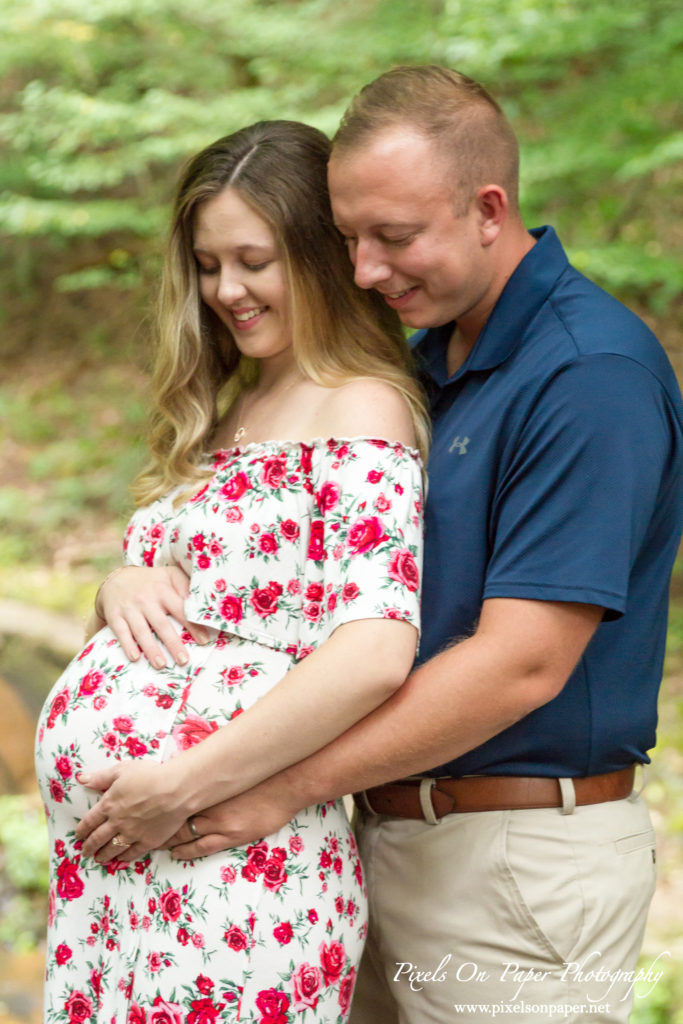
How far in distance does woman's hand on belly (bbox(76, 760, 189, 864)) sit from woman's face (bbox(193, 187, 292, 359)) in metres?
0.82

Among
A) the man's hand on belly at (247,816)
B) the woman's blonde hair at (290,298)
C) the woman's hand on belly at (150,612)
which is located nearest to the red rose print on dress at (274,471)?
the woman's blonde hair at (290,298)

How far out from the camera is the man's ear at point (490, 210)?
1750 millimetres

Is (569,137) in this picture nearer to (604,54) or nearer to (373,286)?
(604,54)

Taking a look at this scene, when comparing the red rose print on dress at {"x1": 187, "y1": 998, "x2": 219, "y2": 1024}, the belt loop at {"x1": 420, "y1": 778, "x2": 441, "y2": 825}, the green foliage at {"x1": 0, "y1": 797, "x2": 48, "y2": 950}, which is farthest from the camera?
the green foliage at {"x1": 0, "y1": 797, "x2": 48, "y2": 950}

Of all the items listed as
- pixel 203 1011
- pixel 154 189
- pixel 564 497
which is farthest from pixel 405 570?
pixel 154 189

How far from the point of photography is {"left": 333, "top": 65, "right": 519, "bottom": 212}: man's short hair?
170cm

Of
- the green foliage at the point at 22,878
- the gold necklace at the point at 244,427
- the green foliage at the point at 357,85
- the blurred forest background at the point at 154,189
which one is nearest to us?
the gold necklace at the point at 244,427

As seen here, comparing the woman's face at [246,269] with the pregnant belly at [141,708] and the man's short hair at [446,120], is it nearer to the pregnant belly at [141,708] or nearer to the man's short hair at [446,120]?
the man's short hair at [446,120]

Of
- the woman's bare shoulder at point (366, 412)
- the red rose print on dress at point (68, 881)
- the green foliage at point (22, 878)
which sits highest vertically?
the woman's bare shoulder at point (366, 412)

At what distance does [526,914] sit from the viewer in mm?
1749

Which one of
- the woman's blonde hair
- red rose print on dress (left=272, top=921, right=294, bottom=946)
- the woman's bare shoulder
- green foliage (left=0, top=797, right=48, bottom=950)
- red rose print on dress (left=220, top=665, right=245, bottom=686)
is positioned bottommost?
green foliage (left=0, top=797, right=48, bottom=950)

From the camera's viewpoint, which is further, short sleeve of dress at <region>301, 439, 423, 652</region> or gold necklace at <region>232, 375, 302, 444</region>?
gold necklace at <region>232, 375, 302, 444</region>

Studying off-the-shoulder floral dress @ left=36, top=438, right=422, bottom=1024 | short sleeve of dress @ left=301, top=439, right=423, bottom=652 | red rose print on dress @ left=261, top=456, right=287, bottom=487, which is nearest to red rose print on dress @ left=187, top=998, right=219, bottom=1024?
off-the-shoulder floral dress @ left=36, top=438, right=422, bottom=1024

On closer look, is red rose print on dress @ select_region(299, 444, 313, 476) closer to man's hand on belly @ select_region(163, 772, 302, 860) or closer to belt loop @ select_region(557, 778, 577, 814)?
man's hand on belly @ select_region(163, 772, 302, 860)
